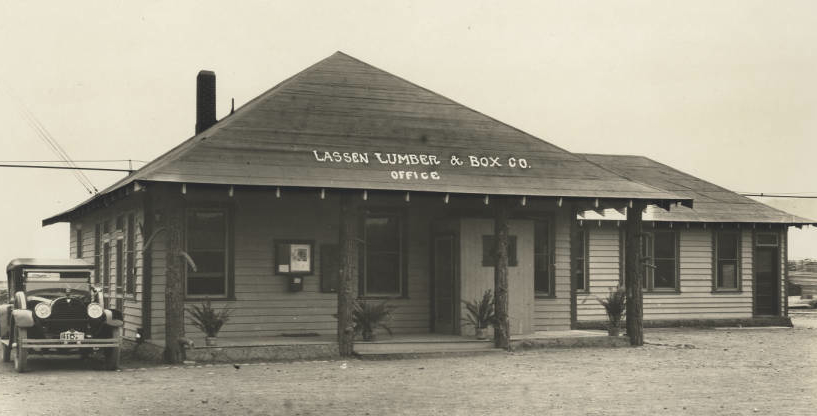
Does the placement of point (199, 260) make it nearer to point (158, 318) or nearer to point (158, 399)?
point (158, 318)

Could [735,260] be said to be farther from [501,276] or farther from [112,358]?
[112,358]

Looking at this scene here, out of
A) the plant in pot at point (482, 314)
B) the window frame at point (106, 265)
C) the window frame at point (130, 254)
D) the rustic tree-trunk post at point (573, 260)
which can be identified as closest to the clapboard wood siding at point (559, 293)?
the rustic tree-trunk post at point (573, 260)

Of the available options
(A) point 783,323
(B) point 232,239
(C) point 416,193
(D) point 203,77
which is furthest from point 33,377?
(A) point 783,323

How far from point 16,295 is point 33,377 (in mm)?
Result: 2808

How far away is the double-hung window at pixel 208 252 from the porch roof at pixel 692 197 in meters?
10.5

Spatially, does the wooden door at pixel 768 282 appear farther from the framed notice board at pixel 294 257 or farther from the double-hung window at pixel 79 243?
the double-hung window at pixel 79 243

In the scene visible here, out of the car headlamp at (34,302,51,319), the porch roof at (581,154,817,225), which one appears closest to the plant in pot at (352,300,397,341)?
the car headlamp at (34,302,51,319)

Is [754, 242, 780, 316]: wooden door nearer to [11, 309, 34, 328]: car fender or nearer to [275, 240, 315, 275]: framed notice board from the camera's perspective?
[275, 240, 315, 275]: framed notice board

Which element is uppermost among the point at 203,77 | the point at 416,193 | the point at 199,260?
the point at 203,77

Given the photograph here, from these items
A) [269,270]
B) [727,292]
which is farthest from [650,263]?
[269,270]

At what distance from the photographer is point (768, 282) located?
1139 inches

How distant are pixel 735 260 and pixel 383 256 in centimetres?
1250

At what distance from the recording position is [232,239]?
760 inches

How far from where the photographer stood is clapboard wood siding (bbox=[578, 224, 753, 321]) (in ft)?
88.0
